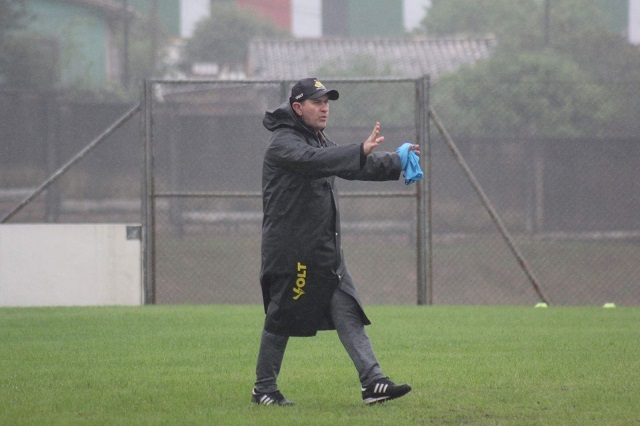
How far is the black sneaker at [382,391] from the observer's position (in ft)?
21.7

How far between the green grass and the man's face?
149 centimetres

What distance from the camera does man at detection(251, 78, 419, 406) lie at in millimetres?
6672

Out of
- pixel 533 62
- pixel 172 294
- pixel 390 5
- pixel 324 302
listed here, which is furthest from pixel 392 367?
pixel 390 5

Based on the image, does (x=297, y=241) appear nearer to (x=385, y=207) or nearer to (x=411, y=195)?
(x=411, y=195)

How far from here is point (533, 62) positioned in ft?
90.5

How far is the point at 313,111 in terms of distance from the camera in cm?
691

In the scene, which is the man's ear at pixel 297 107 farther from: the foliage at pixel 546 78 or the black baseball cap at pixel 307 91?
the foliage at pixel 546 78

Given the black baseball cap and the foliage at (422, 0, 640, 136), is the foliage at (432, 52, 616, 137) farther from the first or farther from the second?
the black baseball cap

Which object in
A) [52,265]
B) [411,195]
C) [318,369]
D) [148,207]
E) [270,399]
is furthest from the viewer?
[148,207]

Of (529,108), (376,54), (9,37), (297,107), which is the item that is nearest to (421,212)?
(297,107)

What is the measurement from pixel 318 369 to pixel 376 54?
99.7 feet

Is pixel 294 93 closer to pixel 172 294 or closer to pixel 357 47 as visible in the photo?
pixel 172 294

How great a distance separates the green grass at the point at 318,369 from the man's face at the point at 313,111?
149 centimetres

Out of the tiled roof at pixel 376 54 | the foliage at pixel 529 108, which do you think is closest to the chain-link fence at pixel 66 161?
the foliage at pixel 529 108
